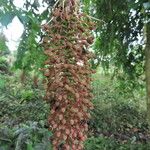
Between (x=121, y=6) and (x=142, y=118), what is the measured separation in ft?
14.4

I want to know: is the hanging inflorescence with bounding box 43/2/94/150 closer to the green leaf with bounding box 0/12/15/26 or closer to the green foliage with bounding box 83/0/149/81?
the green leaf with bounding box 0/12/15/26

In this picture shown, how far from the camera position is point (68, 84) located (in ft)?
4.52

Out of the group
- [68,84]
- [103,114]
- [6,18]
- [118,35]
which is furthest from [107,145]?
[68,84]

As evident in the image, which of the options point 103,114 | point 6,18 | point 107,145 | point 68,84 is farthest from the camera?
point 103,114

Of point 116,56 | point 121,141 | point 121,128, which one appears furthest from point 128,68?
point 121,128

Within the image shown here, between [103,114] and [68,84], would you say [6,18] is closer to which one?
[68,84]

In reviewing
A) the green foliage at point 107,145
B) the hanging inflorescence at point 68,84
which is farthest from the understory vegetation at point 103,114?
the hanging inflorescence at point 68,84

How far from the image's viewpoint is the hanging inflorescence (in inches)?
53.9

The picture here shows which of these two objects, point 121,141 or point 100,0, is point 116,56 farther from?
point 121,141

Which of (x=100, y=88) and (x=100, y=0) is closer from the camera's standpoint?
(x=100, y=0)

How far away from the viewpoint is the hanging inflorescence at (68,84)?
137cm

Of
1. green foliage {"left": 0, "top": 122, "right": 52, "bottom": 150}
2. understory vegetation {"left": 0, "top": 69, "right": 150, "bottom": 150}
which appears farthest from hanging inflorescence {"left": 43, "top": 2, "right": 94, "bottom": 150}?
understory vegetation {"left": 0, "top": 69, "right": 150, "bottom": 150}

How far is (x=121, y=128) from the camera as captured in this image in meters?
7.46

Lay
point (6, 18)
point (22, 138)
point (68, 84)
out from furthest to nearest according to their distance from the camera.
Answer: point (22, 138), point (6, 18), point (68, 84)
